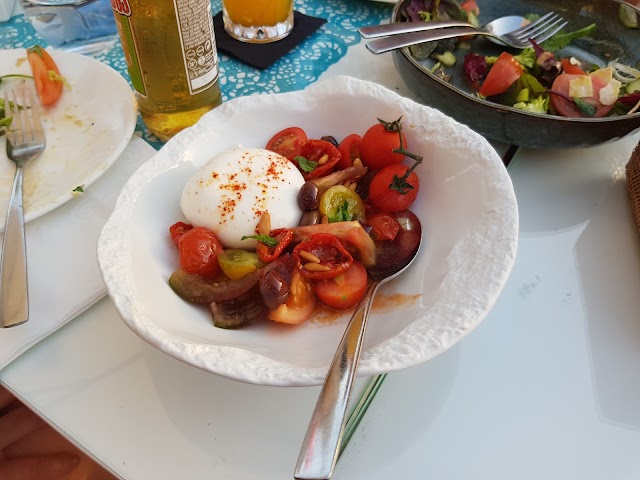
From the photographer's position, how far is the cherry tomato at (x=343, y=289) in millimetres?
701

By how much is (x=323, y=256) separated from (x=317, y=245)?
2 cm

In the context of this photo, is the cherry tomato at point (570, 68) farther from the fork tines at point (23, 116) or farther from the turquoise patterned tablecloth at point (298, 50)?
the fork tines at point (23, 116)

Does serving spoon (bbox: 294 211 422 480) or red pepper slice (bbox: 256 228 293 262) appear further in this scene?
red pepper slice (bbox: 256 228 293 262)

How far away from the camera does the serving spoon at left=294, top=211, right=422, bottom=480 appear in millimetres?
475

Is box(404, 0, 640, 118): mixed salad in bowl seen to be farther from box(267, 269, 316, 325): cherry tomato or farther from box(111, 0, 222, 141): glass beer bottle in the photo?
box(267, 269, 316, 325): cherry tomato

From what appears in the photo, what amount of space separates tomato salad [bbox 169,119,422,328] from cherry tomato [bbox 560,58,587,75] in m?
0.46

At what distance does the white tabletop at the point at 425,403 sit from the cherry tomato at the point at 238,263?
147 mm

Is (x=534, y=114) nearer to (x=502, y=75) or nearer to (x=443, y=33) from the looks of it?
(x=502, y=75)

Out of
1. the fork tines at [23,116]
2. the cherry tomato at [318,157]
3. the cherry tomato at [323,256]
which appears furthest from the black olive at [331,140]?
the fork tines at [23,116]

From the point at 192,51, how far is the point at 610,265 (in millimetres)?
805

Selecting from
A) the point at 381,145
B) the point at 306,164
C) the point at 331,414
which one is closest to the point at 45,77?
the point at 306,164

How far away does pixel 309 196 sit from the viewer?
78 centimetres

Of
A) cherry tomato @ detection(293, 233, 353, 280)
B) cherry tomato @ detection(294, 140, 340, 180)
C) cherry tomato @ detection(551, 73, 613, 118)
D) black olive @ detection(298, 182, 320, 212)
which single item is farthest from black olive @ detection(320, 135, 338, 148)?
cherry tomato @ detection(551, 73, 613, 118)

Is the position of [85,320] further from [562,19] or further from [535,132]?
[562,19]
